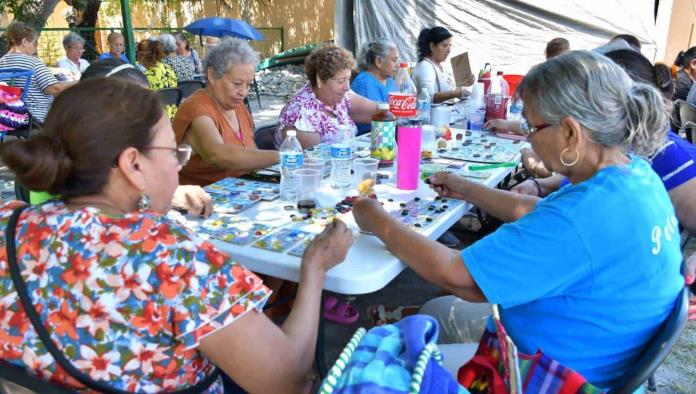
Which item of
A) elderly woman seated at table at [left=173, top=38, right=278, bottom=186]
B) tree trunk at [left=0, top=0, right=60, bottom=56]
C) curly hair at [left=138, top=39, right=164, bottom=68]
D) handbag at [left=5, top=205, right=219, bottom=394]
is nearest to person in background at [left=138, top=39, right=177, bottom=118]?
curly hair at [left=138, top=39, right=164, bottom=68]

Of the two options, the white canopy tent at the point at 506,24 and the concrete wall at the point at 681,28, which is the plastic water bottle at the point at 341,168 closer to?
the white canopy tent at the point at 506,24

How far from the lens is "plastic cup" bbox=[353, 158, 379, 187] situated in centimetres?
249

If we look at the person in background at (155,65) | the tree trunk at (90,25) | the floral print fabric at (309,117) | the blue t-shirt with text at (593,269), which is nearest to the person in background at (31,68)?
the person in background at (155,65)

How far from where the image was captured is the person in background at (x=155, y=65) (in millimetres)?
6551

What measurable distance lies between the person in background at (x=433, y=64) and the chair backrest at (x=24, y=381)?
4.88m

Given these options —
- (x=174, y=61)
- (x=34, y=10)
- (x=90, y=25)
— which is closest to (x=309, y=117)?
(x=174, y=61)

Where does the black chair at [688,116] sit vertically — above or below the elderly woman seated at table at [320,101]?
below

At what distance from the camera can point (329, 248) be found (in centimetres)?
158

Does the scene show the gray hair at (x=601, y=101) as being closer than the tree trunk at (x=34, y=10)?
Yes

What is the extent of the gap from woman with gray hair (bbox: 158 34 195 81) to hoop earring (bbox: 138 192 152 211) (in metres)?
6.97

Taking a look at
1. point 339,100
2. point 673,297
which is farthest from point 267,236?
point 339,100

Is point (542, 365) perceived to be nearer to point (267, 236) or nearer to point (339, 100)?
point (267, 236)

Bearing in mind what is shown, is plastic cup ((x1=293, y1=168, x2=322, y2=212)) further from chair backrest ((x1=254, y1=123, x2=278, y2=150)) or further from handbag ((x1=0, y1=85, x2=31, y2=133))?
handbag ((x1=0, y1=85, x2=31, y2=133))

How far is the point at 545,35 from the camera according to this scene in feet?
32.2
